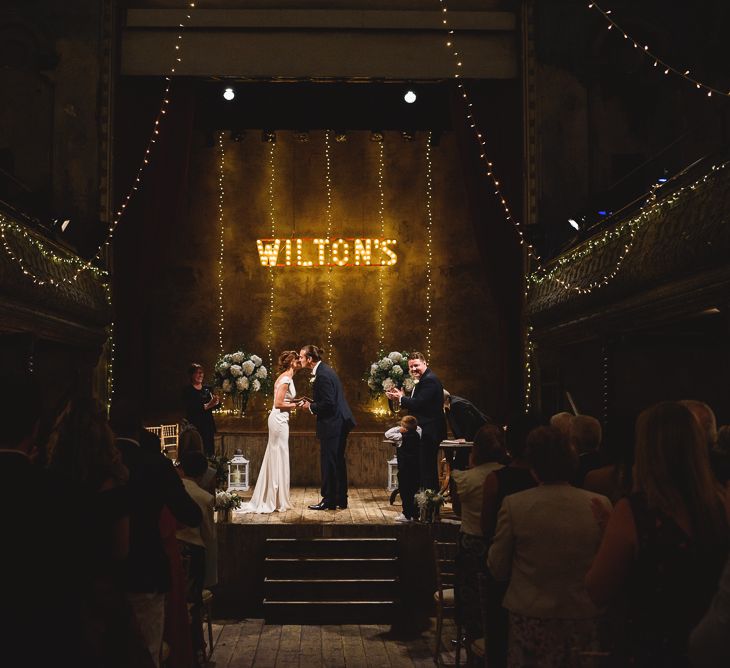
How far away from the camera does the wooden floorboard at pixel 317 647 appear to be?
238 inches

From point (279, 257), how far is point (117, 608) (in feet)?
33.7

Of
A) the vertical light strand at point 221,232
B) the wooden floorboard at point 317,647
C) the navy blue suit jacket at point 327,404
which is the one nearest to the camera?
the wooden floorboard at point 317,647

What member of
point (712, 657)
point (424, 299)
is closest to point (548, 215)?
point (424, 299)

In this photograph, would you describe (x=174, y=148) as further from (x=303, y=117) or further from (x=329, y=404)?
(x=329, y=404)

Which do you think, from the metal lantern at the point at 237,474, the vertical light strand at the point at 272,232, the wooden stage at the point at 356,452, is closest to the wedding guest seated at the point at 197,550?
the metal lantern at the point at 237,474

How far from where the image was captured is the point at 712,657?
156 centimetres

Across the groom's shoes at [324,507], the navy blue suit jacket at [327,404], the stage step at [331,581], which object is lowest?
the stage step at [331,581]

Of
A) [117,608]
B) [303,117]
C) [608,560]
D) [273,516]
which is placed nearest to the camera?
[608,560]

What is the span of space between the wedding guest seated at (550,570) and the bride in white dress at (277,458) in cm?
590

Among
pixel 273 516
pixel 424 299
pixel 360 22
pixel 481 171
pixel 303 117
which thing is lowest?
pixel 273 516

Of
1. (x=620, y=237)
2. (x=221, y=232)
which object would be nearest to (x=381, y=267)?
(x=221, y=232)

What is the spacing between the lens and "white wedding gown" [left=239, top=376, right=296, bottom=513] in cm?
875

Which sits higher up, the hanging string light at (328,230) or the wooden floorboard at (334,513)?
the hanging string light at (328,230)

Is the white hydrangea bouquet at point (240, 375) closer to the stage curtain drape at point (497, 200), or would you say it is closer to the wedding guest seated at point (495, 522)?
the stage curtain drape at point (497, 200)
